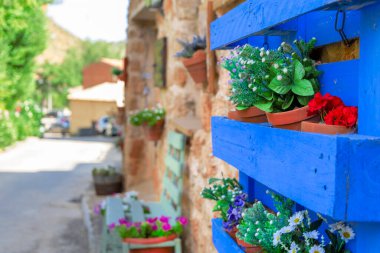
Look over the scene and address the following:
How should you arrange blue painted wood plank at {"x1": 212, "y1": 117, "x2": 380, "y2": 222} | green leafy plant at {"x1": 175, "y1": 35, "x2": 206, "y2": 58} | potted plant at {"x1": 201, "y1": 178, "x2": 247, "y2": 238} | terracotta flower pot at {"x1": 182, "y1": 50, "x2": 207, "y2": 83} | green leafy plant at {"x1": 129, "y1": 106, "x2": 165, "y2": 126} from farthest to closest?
green leafy plant at {"x1": 129, "y1": 106, "x2": 165, "y2": 126} < green leafy plant at {"x1": 175, "y1": 35, "x2": 206, "y2": 58} < terracotta flower pot at {"x1": 182, "y1": 50, "x2": 207, "y2": 83} < potted plant at {"x1": 201, "y1": 178, "x2": 247, "y2": 238} < blue painted wood plank at {"x1": 212, "y1": 117, "x2": 380, "y2": 222}

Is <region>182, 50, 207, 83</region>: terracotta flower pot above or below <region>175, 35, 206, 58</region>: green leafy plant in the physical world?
below

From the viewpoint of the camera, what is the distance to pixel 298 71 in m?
1.69

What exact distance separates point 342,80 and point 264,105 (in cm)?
27

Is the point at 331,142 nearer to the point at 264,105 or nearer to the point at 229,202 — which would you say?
the point at 264,105

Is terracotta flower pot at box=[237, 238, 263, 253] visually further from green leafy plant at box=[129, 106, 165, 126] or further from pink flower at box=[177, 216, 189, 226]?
green leafy plant at box=[129, 106, 165, 126]

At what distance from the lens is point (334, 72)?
1.71m

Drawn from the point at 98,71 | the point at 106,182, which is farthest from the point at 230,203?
the point at 98,71

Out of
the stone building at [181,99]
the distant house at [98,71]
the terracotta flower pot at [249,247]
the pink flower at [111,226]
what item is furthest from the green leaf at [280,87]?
the distant house at [98,71]

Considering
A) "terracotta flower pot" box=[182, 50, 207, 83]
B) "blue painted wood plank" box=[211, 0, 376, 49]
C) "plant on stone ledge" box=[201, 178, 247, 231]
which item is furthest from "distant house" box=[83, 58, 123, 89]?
"blue painted wood plank" box=[211, 0, 376, 49]

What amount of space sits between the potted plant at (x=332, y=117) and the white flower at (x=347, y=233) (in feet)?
0.96

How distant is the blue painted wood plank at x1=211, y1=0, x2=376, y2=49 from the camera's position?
1.36 metres

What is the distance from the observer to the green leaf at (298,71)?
1.68 meters

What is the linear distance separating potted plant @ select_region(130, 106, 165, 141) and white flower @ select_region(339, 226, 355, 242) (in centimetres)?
445

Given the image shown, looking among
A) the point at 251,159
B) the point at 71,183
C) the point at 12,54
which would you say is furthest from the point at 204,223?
the point at 12,54
